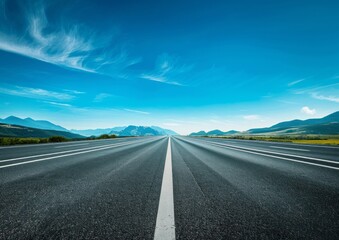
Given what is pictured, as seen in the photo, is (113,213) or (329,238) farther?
(113,213)

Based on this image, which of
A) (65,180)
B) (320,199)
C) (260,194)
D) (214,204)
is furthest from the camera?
(65,180)

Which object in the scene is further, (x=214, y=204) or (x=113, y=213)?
(x=214, y=204)

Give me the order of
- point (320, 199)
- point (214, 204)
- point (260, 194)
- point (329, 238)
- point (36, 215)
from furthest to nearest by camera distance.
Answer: point (260, 194), point (320, 199), point (214, 204), point (36, 215), point (329, 238)

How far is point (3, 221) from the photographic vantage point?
1.83 m

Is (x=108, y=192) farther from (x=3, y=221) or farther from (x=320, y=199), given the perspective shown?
(x=320, y=199)

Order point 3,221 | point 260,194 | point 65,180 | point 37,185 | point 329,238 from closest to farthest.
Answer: point 329,238 → point 3,221 → point 260,194 → point 37,185 → point 65,180

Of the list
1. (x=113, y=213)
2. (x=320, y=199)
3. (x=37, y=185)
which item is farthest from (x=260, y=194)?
(x=37, y=185)

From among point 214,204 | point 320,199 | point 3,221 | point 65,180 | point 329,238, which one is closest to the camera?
point 329,238

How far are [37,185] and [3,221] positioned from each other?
5.08 feet

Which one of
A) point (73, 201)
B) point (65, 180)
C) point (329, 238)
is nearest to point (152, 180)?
point (73, 201)

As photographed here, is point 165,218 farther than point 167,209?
No

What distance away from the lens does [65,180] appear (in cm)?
359

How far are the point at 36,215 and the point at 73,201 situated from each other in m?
0.51

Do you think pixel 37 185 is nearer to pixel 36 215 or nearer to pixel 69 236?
pixel 36 215
